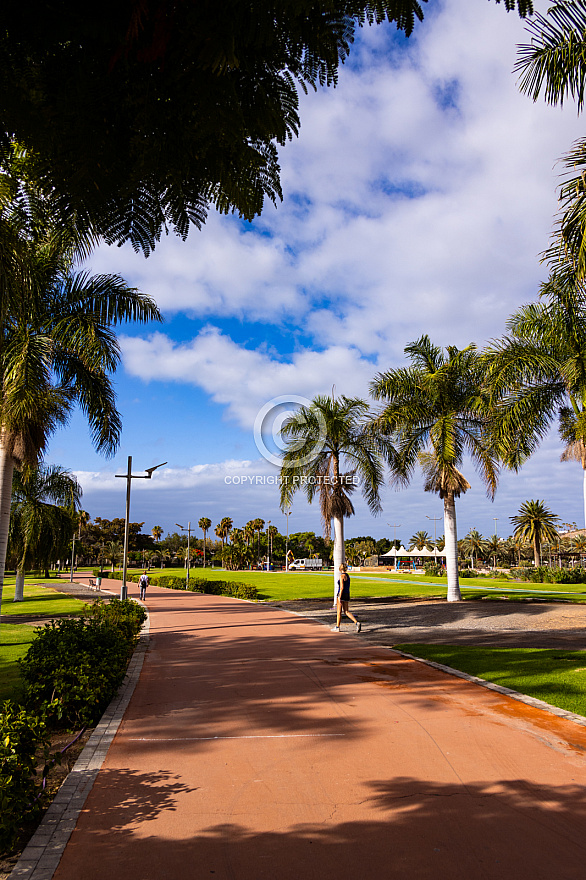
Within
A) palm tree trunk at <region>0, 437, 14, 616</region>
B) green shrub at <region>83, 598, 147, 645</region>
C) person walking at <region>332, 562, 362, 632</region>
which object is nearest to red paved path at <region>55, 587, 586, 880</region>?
green shrub at <region>83, 598, 147, 645</region>

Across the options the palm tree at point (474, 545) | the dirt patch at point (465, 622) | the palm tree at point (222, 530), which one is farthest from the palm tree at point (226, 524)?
the dirt patch at point (465, 622)

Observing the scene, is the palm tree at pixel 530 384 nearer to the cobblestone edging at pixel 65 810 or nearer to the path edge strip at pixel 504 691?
the path edge strip at pixel 504 691

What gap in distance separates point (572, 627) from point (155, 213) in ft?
56.7

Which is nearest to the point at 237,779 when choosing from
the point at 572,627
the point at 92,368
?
the point at 92,368

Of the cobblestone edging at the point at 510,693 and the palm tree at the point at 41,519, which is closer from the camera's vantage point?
the cobblestone edging at the point at 510,693

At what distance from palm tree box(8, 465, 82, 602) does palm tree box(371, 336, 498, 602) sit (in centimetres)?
1652

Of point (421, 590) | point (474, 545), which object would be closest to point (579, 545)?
point (474, 545)

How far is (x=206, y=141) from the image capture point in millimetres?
2330

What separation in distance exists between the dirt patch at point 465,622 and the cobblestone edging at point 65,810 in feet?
27.4

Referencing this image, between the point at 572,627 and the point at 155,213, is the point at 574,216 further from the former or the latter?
the point at 572,627

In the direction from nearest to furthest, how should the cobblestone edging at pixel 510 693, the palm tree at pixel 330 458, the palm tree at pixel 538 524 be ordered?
the cobblestone edging at pixel 510 693
the palm tree at pixel 330 458
the palm tree at pixel 538 524

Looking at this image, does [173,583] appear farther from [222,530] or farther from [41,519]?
[222,530]

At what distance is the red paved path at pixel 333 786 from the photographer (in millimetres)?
3732

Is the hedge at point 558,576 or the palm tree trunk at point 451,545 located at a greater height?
the palm tree trunk at point 451,545
